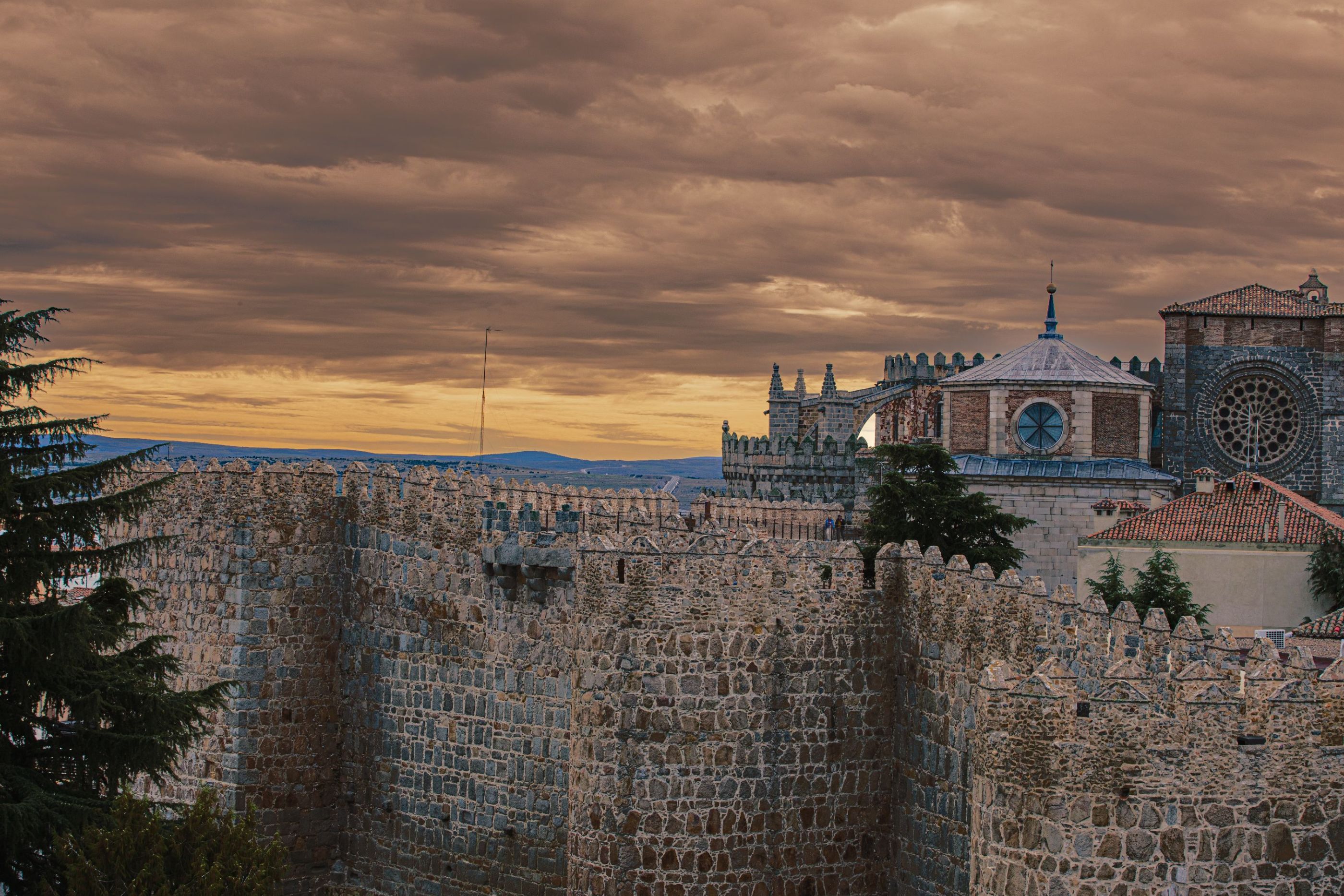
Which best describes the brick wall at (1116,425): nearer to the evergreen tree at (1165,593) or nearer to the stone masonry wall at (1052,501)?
the stone masonry wall at (1052,501)

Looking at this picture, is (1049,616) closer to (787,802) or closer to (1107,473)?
(787,802)

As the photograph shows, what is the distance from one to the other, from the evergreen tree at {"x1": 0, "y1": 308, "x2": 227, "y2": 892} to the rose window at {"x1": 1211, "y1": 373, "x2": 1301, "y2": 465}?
49.5 m

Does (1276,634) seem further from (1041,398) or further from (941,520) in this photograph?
(1041,398)

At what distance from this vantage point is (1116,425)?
57906 millimetres

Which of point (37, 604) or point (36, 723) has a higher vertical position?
point (37, 604)

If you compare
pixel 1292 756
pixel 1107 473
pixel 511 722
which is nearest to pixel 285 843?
pixel 511 722

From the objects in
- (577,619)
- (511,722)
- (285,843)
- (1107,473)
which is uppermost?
(1107,473)

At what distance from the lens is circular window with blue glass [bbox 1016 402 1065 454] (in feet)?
187

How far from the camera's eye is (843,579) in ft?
69.8

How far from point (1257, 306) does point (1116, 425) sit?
411 inches

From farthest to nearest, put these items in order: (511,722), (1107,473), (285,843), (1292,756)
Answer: (1107,473)
(285,843)
(511,722)
(1292,756)

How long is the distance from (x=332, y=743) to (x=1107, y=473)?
35.2 m

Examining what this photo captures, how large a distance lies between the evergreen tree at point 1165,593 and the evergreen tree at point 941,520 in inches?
168

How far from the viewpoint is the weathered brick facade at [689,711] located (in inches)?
617
